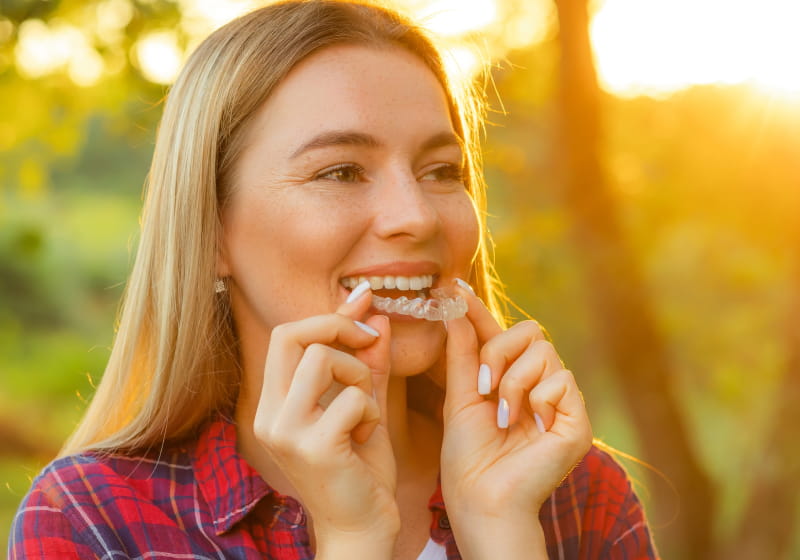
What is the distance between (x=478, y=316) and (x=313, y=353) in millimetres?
572

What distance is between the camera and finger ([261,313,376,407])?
1.92 meters

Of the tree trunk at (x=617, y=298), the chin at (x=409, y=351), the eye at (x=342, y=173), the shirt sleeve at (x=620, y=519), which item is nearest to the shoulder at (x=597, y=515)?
the shirt sleeve at (x=620, y=519)

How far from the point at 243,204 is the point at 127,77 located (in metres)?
2.33

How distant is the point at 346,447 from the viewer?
189 cm

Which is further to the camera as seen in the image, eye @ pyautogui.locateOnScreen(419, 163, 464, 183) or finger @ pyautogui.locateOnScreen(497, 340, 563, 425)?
eye @ pyautogui.locateOnScreen(419, 163, 464, 183)

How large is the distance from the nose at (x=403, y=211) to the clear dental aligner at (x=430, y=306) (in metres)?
0.16

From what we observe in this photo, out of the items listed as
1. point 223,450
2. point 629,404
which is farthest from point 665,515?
point 223,450

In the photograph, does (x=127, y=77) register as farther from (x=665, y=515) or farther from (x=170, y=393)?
(x=665, y=515)

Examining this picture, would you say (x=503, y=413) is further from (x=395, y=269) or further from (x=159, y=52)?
(x=159, y=52)

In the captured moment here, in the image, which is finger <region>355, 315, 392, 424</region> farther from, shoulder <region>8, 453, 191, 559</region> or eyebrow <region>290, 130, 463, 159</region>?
shoulder <region>8, 453, 191, 559</region>

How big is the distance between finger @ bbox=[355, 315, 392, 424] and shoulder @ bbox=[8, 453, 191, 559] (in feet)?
2.03

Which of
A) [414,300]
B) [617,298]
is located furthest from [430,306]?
[617,298]

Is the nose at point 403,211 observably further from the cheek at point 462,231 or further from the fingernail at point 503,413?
the fingernail at point 503,413

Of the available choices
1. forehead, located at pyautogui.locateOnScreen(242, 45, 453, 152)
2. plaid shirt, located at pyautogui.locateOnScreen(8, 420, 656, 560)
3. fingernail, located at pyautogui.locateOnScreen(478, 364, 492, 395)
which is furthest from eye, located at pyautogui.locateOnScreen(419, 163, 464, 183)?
plaid shirt, located at pyautogui.locateOnScreen(8, 420, 656, 560)
